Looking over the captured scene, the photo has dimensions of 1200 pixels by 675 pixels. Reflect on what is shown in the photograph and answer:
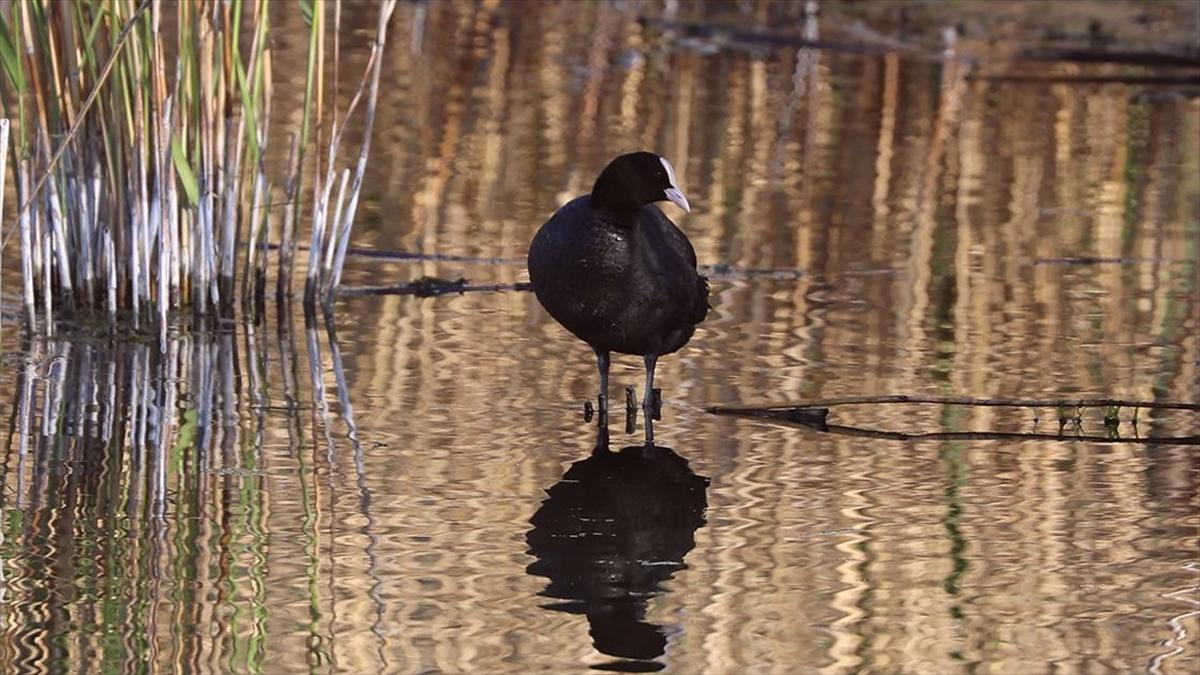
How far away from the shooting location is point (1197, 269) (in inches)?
337

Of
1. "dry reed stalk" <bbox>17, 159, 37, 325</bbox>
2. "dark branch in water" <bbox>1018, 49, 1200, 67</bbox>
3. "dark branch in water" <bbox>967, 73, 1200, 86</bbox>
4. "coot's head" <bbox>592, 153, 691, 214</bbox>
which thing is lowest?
"dry reed stalk" <bbox>17, 159, 37, 325</bbox>

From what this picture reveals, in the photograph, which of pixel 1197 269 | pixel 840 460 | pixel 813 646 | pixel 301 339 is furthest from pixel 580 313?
pixel 1197 269

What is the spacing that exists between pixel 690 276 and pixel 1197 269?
3011 millimetres

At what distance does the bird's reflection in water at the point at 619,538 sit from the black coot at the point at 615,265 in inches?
14.0

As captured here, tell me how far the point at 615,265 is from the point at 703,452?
0.54 m

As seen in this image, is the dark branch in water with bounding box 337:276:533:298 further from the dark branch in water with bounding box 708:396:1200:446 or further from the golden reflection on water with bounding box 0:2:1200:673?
the dark branch in water with bounding box 708:396:1200:446

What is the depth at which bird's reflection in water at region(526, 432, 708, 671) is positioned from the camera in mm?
4305

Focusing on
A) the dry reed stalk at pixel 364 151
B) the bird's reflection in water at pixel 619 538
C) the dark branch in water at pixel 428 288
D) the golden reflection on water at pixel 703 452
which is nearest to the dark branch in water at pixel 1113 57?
the golden reflection on water at pixel 703 452

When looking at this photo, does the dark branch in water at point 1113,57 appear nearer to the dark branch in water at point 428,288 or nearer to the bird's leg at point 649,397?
the dark branch in water at point 428,288

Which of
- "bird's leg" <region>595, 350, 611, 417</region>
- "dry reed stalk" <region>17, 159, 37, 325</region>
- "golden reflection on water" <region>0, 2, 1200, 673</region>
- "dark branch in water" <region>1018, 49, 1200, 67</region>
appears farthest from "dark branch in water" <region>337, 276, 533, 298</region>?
"dark branch in water" <region>1018, 49, 1200, 67</region>

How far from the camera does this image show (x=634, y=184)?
19.5 feet

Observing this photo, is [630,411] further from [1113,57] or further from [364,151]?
[1113,57]

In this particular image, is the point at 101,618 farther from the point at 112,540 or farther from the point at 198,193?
the point at 198,193

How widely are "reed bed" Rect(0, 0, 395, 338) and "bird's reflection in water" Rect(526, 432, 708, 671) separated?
5.64 feet
